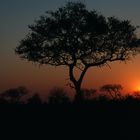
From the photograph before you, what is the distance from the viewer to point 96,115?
63.1 feet

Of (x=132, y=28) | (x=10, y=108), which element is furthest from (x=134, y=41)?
(x=10, y=108)

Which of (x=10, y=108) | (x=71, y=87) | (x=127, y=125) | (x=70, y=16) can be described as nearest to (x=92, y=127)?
(x=127, y=125)

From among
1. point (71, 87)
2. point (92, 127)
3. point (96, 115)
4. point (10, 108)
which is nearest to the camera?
point (92, 127)

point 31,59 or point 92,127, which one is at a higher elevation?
point 31,59

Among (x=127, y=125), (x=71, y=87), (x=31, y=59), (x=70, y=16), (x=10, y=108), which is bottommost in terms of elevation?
(x=127, y=125)

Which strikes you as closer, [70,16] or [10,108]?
[10,108]

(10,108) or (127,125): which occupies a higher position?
(10,108)

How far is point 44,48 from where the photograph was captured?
48406 millimetres

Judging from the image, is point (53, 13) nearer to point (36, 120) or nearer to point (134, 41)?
point (134, 41)

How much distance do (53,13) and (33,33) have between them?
120 inches

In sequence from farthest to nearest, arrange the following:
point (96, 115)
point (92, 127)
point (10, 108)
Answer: point (10, 108), point (96, 115), point (92, 127)

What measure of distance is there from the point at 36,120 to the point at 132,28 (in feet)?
103

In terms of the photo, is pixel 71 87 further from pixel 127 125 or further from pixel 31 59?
pixel 127 125

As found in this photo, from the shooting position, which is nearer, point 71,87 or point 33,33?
point 71,87
